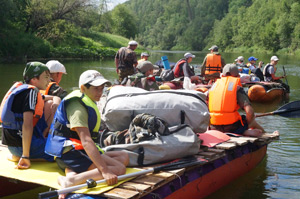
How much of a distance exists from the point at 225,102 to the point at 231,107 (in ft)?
0.40

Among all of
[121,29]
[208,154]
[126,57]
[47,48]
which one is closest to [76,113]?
[208,154]

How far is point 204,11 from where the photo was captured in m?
136

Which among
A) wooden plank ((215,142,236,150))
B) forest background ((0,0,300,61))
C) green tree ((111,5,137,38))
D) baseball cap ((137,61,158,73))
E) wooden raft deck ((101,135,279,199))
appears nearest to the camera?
wooden raft deck ((101,135,279,199))

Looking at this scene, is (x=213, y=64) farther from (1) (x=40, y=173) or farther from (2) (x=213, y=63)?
(1) (x=40, y=173)

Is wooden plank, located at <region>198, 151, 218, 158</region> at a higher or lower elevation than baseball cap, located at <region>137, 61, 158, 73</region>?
lower

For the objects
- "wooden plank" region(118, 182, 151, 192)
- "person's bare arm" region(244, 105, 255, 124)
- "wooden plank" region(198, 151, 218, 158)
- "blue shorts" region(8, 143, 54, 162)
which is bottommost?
"wooden plank" region(118, 182, 151, 192)

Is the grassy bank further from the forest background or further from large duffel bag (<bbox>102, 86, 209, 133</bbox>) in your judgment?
large duffel bag (<bbox>102, 86, 209, 133</bbox>)

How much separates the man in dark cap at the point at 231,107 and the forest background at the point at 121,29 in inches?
998

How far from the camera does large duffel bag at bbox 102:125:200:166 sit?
438cm

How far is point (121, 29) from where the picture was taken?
227 feet

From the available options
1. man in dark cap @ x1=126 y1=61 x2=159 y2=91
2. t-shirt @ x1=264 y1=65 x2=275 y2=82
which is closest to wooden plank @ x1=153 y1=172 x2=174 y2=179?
man in dark cap @ x1=126 y1=61 x2=159 y2=91

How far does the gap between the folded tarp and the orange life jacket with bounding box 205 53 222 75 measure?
8.97 m

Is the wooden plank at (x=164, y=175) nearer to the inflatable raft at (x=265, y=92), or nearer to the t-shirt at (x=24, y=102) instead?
the t-shirt at (x=24, y=102)

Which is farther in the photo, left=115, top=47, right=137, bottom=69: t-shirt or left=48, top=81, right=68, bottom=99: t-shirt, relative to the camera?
left=115, top=47, right=137, bottom=69: t-shirt
